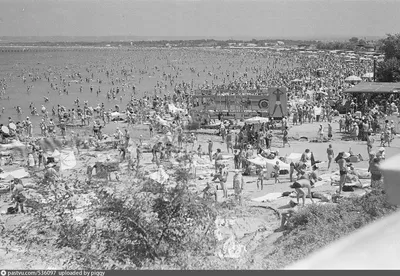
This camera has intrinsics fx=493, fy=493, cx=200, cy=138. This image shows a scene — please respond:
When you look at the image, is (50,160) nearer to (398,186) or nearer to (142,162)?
(142,162)

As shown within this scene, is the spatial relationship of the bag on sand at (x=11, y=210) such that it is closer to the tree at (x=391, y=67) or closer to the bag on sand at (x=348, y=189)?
the bag on sand at (x=348, y=189)

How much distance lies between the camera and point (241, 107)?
89.2 feet

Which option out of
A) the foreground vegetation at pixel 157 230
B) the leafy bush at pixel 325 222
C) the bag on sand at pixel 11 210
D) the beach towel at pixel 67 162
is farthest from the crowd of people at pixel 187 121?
the bag on sand at pixel 11 210

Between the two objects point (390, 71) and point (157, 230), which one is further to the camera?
point (390, 71)

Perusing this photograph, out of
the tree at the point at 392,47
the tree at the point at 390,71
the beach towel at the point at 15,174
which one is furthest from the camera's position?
the tree at the point at 392,47

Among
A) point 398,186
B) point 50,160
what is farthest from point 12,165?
point 398,186

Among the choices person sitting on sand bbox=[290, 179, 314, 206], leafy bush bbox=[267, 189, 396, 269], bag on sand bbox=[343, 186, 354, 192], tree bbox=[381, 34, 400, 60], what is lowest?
bag on sand bbox=[343, 186, 354, 192]

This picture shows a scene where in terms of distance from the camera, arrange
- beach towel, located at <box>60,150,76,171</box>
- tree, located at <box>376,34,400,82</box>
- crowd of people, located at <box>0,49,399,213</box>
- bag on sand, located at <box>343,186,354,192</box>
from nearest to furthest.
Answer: bag on sand, located at <box>343,186,354,192</box> → beach towel, located at <box>60,150,76,171</box> → crowd of people, located at <box>0,49,399,213</box> → tree, located at <box>376,34,400,82</box>

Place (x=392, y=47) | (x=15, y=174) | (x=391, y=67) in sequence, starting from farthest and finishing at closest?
(x=392, y=47) < (x=391, y=67) < (x=15, y=174)

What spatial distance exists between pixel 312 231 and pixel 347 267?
629cm

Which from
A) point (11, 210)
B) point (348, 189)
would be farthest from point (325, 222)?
point (11, 210)

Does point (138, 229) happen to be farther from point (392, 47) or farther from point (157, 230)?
point (392, 47)

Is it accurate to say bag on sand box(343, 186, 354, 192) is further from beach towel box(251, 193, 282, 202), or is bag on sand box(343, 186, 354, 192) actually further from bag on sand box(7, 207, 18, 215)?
bag on sand box(7, 207, 18, 215)

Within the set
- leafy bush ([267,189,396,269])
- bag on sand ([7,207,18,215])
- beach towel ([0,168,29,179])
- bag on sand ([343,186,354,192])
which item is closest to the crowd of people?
bag on sand ([343,186,354,192])
